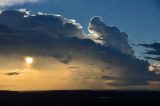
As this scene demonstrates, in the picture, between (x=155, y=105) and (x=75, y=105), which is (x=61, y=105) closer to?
(x=75, y=105)

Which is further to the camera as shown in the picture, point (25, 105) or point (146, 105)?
point (146, 105)

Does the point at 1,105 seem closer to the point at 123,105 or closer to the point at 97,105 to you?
the point at 97,105

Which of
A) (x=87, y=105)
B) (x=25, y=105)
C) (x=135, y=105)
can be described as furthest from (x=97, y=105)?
(x=25, y=105)

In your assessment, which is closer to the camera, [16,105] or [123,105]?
[16,105]

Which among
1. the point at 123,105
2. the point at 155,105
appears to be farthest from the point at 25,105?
the point at 155,105

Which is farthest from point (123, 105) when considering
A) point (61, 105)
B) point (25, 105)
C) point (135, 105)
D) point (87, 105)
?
point (25, 105)

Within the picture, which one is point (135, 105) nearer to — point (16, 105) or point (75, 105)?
point (75, 105)

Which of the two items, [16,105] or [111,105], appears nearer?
[16,105]
